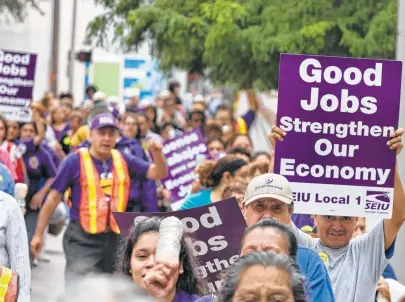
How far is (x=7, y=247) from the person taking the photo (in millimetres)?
8461

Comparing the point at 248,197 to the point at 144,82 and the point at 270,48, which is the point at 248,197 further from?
the point at 144,82

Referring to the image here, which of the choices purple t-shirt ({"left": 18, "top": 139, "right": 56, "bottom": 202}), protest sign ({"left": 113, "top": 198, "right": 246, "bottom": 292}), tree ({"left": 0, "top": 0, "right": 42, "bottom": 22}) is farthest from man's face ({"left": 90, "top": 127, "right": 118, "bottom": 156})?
tree ({"left": 0, "top": 0, "right": 42, "bottom": 22})

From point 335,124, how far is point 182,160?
860cm

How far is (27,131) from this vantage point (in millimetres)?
17250

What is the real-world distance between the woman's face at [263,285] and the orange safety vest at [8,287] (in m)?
1.54

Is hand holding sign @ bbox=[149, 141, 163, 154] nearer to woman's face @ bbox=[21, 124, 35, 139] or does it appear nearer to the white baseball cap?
woman's face @ bbox=[21, 124, 35, 139]

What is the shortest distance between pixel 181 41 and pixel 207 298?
1097 centimetres

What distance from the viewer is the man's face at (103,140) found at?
1255 centimetres

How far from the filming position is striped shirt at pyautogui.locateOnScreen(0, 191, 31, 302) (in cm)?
838

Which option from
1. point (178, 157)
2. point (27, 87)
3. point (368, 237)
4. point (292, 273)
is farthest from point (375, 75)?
point (27, 87)

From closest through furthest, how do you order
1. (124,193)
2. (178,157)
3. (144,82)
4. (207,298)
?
(207,298)
(124,193)
(178,157)
(144,82)

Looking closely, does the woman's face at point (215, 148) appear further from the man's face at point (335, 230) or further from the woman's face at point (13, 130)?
the man's face at point (335, 230)

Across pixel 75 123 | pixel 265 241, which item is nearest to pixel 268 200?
pixel 265 241

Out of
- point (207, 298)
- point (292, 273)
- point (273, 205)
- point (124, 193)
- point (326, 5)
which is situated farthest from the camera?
point (326, 5)
